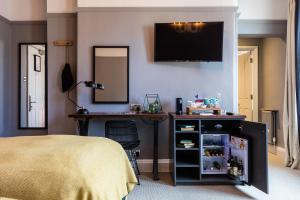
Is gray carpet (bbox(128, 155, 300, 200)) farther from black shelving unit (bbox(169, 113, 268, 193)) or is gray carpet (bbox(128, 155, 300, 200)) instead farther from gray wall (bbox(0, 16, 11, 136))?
gray wall (bbox(0, 16, 11, 136))

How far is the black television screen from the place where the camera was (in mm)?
3795

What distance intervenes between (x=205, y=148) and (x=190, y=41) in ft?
5.00

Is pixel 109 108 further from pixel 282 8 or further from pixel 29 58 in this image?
pixel 282 8

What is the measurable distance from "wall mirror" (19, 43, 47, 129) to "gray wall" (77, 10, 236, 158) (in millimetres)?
860

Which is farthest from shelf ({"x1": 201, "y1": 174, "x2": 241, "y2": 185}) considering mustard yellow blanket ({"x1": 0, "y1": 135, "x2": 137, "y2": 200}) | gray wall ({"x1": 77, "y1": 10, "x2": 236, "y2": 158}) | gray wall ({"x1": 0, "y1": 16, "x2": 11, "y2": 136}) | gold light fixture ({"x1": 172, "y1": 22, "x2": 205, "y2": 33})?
gray wall ({"x1": 0, "y1": 16, "x2": 11, "y2": 136})

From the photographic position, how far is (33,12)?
14.4 feet

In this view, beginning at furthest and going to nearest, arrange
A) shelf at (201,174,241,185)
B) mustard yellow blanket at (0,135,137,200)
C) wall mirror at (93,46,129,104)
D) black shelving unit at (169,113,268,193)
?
wall mirror at (93,46,129,104) < shelf at (201,174,241,185) < black shelving unit at (169,113,268,193) < mustard yellow blanket at (0,135,137,200)

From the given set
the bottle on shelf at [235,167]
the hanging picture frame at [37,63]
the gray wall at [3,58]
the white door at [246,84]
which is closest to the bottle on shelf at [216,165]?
the bottle on shelf at [235,167]

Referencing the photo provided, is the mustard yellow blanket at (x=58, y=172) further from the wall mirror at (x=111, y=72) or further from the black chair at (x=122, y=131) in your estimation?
the wall mirror at (x=111, y=72)

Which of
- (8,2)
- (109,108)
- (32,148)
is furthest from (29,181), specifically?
(8,2)

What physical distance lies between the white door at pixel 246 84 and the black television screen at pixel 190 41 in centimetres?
221

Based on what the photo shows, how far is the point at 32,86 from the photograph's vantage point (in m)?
4.44

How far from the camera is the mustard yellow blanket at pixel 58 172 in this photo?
52.9 inches

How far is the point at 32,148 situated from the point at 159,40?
257cm
